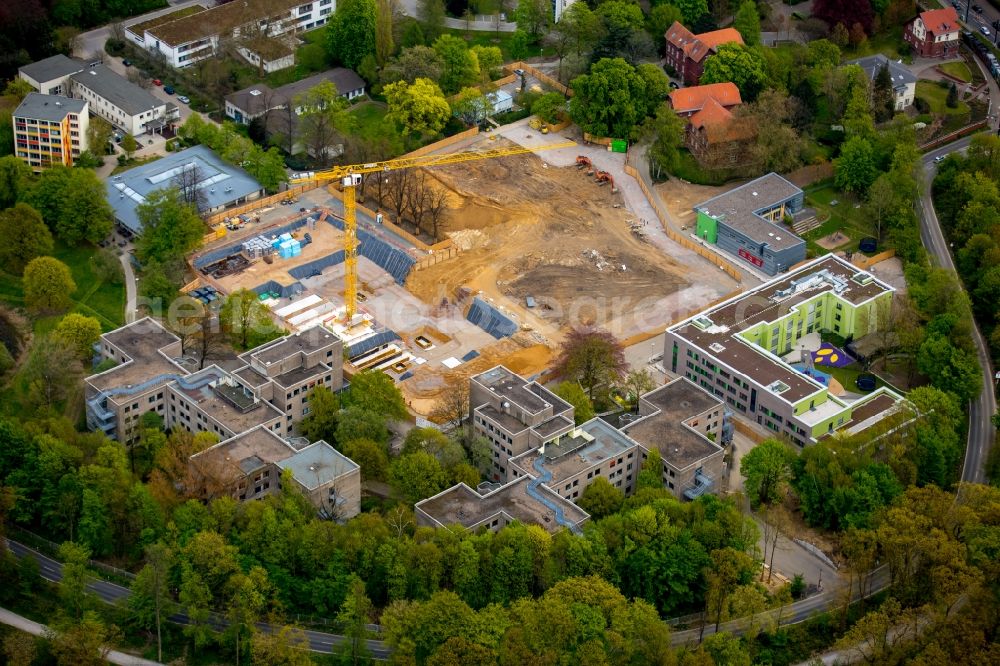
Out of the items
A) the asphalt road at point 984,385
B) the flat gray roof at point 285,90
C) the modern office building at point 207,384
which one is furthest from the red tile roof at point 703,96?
the modern office building at point 207,384

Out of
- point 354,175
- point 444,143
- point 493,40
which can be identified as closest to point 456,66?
point 444,143

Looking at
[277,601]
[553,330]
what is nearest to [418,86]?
[553,330]

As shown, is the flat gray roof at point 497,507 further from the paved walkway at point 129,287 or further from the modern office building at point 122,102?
the modern office building at point 122,102

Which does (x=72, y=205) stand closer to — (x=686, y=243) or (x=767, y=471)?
(x=686, y=243)

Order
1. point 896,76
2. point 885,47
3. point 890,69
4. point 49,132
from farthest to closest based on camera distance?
point 885,47
point 890,69
point 896,76
point 49,132

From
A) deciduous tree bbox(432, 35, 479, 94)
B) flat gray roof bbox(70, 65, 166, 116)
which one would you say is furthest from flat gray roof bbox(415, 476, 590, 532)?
deciduous tree bbox(432, 35, 479, 94)

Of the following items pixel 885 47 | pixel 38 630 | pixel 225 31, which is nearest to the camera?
pixel 38 630

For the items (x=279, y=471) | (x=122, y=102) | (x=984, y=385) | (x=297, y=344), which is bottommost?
(x=279, y=471)

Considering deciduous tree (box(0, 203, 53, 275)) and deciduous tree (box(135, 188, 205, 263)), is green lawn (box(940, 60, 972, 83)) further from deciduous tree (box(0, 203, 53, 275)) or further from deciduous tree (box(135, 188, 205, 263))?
deciduous tree (box(0, 203, 53, 275))
